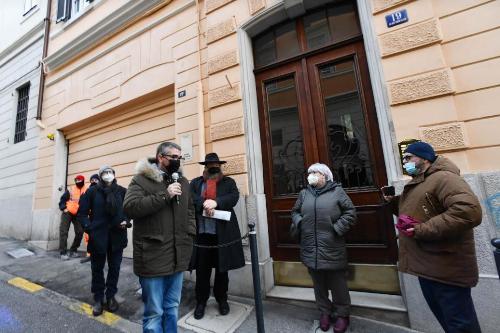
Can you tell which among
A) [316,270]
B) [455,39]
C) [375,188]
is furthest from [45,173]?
[455,39]

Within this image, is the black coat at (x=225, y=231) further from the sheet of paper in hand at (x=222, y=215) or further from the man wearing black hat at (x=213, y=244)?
the sheet of paper in hand at (x=222, y=215)

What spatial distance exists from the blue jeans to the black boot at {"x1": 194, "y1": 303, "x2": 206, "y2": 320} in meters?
0.84

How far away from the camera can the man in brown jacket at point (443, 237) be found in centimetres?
165

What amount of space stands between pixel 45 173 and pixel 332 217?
7.37 metres

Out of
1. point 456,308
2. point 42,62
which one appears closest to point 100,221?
point 456,308

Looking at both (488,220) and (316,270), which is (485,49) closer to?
(488,220)

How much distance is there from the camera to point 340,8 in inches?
144

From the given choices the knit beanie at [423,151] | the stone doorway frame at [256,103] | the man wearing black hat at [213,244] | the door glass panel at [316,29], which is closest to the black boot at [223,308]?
the man wearing black hat at [213,244]

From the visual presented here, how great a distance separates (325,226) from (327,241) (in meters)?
0.15

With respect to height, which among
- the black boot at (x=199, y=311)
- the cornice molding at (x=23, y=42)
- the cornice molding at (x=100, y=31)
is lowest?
the black boot at (x=199, y=311)

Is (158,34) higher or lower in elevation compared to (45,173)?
higher

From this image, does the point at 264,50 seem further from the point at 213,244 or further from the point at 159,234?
the point at 159,234

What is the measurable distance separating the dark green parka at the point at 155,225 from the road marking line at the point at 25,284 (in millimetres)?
3009

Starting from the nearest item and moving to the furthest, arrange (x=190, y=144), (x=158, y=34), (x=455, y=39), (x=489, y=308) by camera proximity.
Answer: (x=489, y=308) < (x=455, y=39) < (x=190, y=144) < (x=158, y=34)
